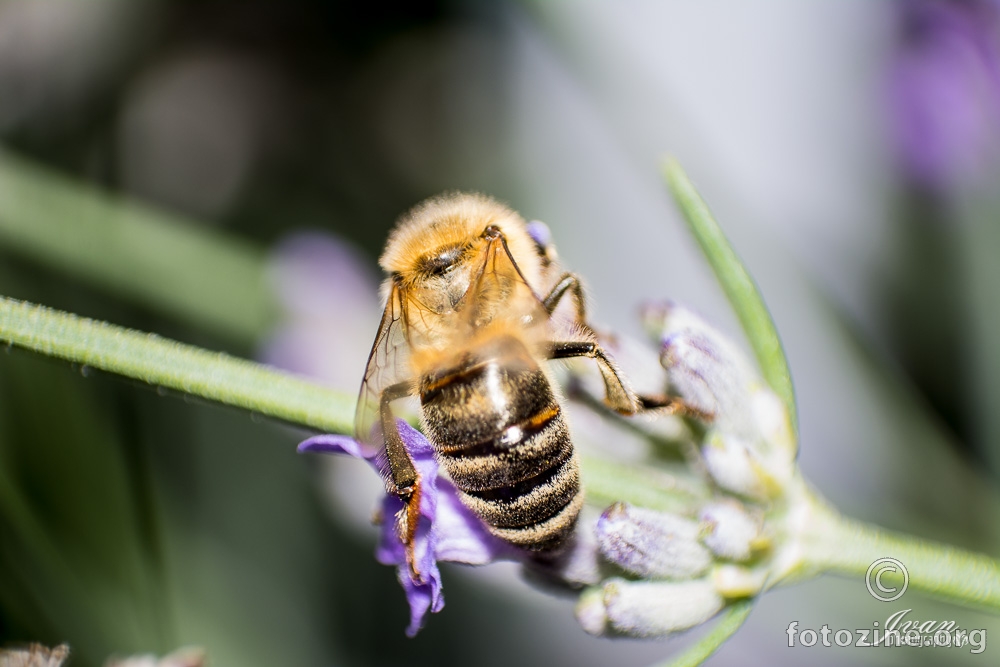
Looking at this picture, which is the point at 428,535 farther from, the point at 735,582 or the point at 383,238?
the point at 383,238

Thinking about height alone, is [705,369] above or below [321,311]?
below

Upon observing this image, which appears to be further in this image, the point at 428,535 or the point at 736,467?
the point at 736,467

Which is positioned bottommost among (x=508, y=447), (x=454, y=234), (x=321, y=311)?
(x=508, y=447)

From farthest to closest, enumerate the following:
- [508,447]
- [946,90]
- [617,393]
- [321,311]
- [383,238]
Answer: [383,238] → [946,90] → [321,311] → [617,393] → [508,447]

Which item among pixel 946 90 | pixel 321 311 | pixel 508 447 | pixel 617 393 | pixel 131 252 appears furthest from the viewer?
pixel 946 90

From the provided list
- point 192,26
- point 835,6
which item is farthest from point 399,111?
point 835,6

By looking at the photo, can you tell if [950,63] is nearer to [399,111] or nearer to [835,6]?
[835,6]

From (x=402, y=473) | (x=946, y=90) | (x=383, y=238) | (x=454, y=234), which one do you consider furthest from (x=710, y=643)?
(x=383, y=238)
